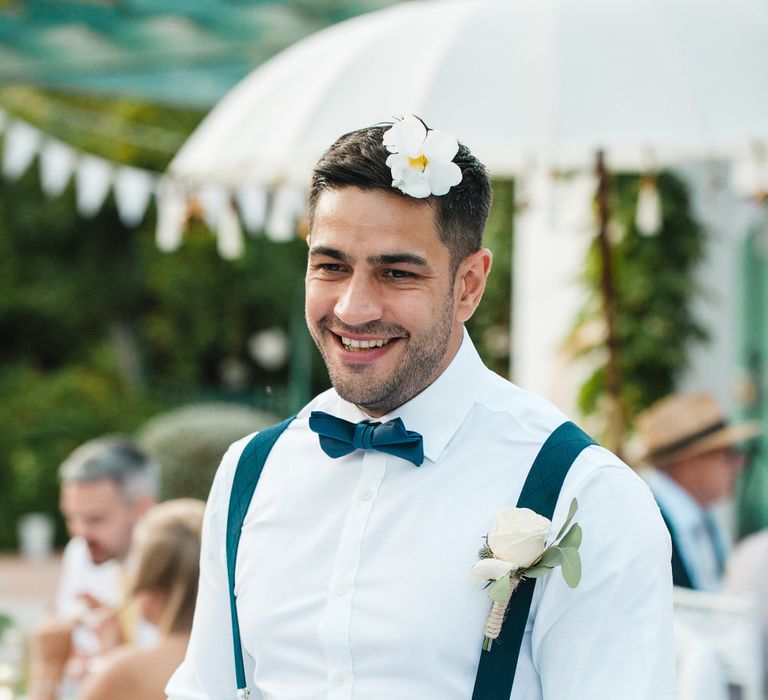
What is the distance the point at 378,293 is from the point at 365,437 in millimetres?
208

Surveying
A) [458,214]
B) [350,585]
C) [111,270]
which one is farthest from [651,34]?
[111,270]

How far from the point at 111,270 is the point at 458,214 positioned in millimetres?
18296

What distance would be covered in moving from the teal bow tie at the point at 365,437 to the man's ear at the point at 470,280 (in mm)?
177

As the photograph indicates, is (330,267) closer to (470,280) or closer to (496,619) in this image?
(470,280)

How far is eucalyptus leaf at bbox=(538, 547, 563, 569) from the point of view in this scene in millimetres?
1464

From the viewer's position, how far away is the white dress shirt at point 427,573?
4.82ft

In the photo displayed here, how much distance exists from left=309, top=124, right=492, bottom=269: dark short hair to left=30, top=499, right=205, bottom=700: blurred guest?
1614 mm

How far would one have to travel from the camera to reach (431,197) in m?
1.59

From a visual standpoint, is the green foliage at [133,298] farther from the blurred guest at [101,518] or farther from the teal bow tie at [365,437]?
the teal bow tie at [365,437]

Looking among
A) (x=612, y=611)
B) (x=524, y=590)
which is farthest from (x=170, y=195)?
(x=612, y=611)

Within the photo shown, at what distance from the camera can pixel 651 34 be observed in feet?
11.8

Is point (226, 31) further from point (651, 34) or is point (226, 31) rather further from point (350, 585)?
point (350, 585)

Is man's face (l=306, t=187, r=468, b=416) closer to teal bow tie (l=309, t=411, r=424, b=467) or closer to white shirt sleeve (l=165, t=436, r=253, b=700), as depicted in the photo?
teal bow tie (l=309, t=411, r=424, b=467)

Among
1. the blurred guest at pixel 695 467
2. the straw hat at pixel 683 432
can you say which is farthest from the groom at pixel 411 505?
the straw hat at pixel 683 432
